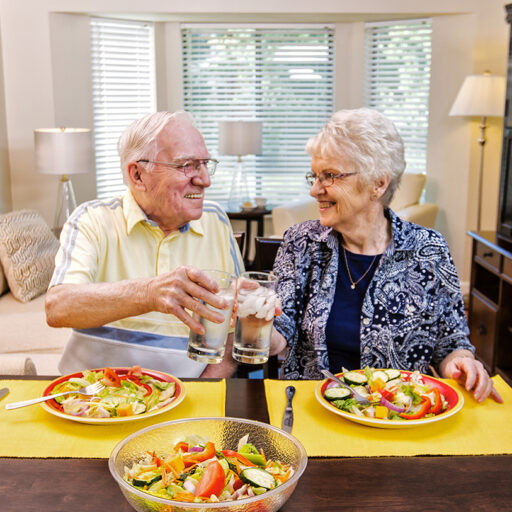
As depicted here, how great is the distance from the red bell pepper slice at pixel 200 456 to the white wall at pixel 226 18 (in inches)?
176

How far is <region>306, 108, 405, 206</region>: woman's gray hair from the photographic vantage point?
6.30ft

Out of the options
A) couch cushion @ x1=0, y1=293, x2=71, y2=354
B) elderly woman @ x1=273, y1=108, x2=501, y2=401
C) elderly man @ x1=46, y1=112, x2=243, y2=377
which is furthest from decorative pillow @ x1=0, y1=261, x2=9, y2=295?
elderly woman @ x1=273, y1=108, x2=501, y2=401

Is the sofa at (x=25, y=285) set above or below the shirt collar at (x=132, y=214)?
below

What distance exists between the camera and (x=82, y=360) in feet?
6.25

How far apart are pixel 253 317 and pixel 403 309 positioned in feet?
2.18

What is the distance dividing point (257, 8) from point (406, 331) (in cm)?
407

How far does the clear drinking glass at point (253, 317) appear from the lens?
1.39 metres

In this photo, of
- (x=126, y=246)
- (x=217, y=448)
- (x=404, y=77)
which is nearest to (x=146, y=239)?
(x=126, y=246)

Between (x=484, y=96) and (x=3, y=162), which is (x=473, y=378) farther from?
(x=3, y=162)

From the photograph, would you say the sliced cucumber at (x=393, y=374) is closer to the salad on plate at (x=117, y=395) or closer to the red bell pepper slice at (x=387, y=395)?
the red bell pepper slice at (x=387, y=395)

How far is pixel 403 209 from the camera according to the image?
533 cm

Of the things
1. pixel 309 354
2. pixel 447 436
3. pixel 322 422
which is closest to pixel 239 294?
pixel 322 422

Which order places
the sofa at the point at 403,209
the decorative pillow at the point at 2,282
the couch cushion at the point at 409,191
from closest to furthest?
the decorative pillow at the point at 2,282
the sofa at the point at 403,209
the couch cushion at the point at 409,191

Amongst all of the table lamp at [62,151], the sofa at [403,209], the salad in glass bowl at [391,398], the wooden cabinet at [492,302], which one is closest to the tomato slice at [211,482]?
the salad in glass bowl at [391,398]
